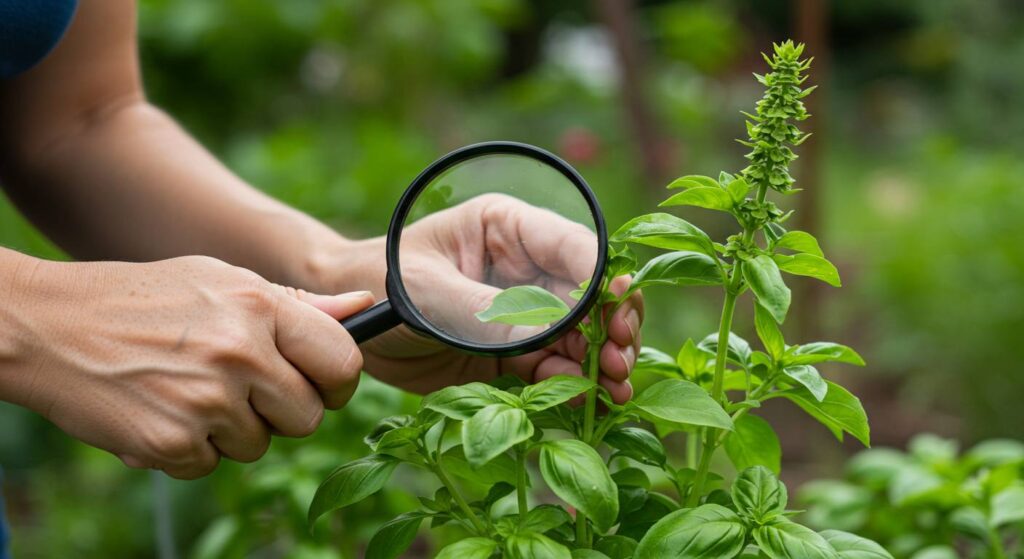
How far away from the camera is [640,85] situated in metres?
4.48

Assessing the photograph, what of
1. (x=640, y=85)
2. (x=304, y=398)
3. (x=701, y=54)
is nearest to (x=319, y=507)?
(x=304, y=398)

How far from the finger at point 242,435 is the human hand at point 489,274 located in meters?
0.24

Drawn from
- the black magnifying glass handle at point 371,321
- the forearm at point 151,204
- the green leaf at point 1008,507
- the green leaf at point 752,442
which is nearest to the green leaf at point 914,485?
the green leaf at point 1008,507

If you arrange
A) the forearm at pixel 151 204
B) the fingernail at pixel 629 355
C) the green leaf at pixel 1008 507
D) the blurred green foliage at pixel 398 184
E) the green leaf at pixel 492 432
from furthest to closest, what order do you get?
the blurred green foliage at pixel 398 184, the forearm at pixel 151 204, the green leaf at pixel 1008 507, the fingernail at pixel 629 355, the green leaf at pixel 492 432

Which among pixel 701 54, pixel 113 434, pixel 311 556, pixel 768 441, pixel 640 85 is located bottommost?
pixel 311 556

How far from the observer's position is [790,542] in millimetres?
969

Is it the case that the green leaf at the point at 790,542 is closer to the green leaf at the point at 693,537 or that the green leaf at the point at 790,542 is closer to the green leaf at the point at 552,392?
the green leaf at the point at 693,537

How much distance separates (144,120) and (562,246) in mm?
788

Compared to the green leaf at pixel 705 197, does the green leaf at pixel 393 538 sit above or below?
below

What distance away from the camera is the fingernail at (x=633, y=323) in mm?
1134

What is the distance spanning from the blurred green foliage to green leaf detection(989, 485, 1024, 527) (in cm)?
84

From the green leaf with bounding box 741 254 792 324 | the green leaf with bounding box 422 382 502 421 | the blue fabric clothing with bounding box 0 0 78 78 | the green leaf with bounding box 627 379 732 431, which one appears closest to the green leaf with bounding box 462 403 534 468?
the green leaf with bounding box 422 382 502 421

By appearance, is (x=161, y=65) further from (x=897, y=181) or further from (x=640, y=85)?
(x=897, y=181)

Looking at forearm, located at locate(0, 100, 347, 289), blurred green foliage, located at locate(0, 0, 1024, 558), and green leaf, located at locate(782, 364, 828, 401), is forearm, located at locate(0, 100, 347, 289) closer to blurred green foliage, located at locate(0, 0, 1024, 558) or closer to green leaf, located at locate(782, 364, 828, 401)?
blurred green foliage, located at locate(0, 0, 1024, 558)
